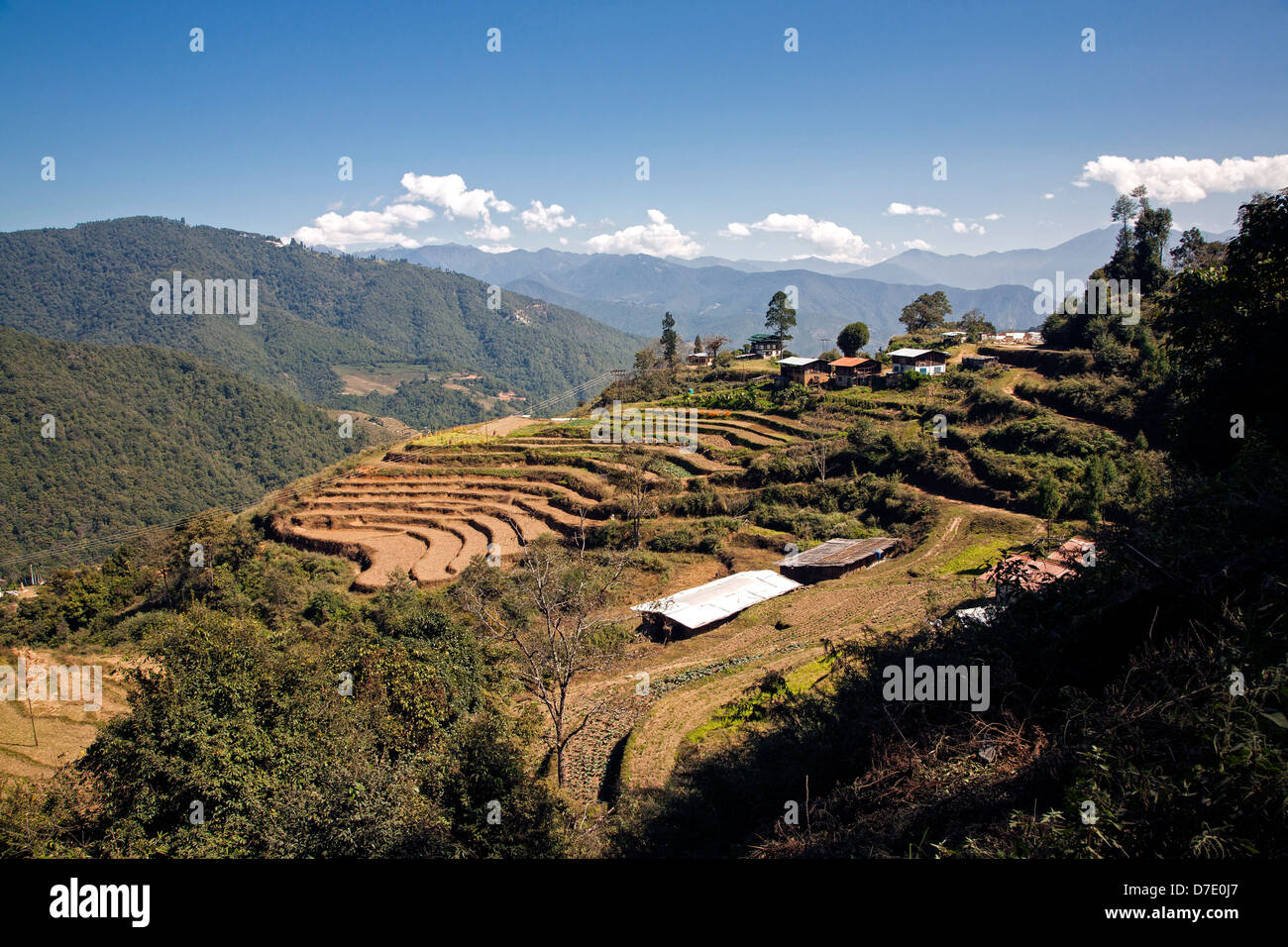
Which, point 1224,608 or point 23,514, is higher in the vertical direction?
point 1224,608

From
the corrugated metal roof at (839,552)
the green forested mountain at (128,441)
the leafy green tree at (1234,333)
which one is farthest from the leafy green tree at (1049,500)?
the green forested mountain at (128,441)

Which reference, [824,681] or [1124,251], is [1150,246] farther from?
[824,681]

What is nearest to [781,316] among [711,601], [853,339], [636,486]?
[853,339]

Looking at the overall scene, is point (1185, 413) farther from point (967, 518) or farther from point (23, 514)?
point (23, 514)

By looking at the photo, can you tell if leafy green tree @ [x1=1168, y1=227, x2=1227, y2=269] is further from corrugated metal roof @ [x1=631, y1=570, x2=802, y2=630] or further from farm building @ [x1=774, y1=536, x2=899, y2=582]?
corrugated metal roof @ [x1=631, y1=570, x2=802, y2=630]

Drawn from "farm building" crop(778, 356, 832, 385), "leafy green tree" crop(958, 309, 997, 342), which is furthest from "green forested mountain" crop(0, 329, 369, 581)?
"leafy green tree" crop(958, 309, 997, 342)

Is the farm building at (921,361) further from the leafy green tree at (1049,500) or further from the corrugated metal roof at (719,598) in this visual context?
the corrugated metal roof at (719,598)
